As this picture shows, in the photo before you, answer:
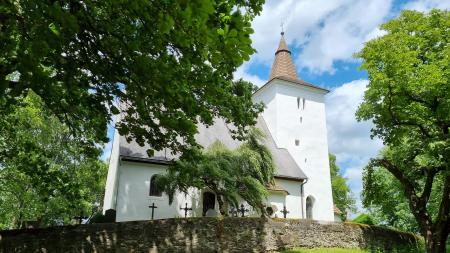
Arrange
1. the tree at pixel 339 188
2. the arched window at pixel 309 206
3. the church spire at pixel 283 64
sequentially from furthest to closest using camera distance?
the tree at pixel 339 188, the church spire at pixel 283 64, the arched window at pixel 309 206

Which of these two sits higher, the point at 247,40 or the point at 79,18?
the point at 79,18

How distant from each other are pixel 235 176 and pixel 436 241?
28.1 feet

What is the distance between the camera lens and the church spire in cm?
3348

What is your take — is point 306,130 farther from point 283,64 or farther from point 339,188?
point 339,188

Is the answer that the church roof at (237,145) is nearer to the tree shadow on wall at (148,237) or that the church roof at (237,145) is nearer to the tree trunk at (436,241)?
the tree shadow on wall at (148,237)

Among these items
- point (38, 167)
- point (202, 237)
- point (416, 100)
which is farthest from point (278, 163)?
point (38, 167)

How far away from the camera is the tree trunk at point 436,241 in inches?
592

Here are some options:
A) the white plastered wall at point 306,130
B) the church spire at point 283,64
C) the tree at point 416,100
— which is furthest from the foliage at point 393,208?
the church spire at point 283,64

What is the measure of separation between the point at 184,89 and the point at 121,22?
61.0 inches

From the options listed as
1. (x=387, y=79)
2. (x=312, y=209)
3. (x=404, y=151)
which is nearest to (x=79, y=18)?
(x=387, y=79)

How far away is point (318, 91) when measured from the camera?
32875 mm

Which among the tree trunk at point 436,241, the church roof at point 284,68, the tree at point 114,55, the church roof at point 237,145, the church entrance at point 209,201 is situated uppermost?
the church roof at point 284,68

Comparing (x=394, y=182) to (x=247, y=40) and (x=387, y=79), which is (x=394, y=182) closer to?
(x=387, y=79)

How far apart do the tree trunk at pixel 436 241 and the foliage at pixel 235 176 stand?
6939 mm
